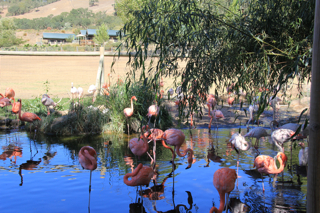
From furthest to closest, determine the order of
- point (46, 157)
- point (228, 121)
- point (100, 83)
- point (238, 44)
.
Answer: point (100, 83) → point (228, 121) → point (46, 157) → point (238, 44)

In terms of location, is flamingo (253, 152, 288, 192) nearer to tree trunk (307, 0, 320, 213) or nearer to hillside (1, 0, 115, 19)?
tree trunk (307, 0, 320, 213)

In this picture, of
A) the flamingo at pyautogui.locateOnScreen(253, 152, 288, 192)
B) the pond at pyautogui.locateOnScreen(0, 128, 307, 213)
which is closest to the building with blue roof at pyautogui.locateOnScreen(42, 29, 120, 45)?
the pond at pyautogui.locateOnScreen(0, 128, 307, 213)

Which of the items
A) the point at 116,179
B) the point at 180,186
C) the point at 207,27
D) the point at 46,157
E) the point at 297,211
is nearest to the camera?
the point at 297,211

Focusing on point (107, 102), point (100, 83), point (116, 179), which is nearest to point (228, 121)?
point (107, 102)

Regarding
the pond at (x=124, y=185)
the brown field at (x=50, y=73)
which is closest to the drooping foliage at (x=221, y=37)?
the pond at (x=124, y=185)

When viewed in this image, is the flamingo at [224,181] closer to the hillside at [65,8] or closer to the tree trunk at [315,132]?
the tree trunk at [315,132]

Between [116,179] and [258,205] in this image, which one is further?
[116,179]

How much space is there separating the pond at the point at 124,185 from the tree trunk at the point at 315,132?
1.63 m

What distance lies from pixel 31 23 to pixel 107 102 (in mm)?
82282

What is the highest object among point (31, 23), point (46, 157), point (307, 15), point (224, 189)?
point (31, 23)

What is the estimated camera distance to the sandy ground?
9773mm

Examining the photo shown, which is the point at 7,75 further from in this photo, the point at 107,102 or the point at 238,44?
the point at 238,44

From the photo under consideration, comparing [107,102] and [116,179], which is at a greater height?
[107,102]

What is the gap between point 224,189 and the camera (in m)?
3.24
